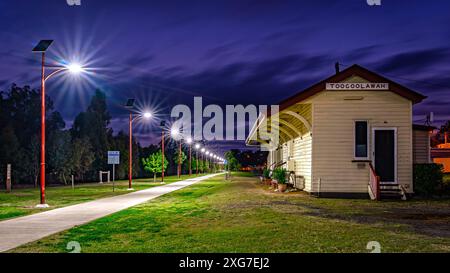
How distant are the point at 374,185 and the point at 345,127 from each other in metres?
2.79

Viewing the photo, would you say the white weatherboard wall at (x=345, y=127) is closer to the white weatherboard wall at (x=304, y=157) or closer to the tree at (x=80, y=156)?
the white weatherboard wall at (x=304, y=157)

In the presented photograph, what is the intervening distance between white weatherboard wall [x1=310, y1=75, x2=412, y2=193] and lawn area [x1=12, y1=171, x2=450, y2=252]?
399 cm

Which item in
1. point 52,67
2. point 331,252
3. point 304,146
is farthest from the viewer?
point 304,146

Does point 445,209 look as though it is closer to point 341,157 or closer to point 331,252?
point 341,157

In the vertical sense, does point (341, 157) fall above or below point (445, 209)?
above

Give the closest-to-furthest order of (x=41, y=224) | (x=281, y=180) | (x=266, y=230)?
1. (x=266, y=230)
2. (x=41, y=224)
3. (x=281, y=180)

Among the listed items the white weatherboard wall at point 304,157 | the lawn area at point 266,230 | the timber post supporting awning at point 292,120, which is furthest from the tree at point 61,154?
the lawn area at point 266,230

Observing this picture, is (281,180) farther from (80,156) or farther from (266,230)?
(80,156)

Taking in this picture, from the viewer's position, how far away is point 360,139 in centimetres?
2055

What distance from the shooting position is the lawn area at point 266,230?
8.71 metres

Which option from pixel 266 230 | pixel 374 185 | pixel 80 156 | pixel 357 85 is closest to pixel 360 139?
pixel 374 185

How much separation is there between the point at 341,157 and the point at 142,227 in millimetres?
11177

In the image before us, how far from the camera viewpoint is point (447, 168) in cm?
5588

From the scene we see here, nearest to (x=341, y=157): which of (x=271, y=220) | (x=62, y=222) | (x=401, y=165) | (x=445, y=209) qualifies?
(x=401, y=165)
